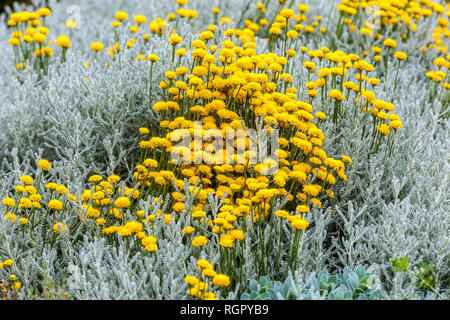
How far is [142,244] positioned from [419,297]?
1.31m

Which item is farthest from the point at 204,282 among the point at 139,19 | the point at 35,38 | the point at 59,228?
the point at 35,38

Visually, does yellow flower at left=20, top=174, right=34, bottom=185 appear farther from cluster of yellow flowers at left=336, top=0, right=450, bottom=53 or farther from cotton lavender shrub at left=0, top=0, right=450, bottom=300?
cluster of yellow flowers at left=336, top=0, right=450, bottom=53

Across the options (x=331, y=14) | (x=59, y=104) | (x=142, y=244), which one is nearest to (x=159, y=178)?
(x=142, y=244)

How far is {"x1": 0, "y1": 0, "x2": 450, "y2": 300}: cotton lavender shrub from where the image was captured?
8.29ft

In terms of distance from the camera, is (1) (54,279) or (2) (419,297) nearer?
(2) (419,297)

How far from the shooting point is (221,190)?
289cm

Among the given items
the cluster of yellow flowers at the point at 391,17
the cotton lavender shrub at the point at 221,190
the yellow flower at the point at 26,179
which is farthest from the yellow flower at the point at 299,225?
the cluster of yellow flowers at the point at 391,17

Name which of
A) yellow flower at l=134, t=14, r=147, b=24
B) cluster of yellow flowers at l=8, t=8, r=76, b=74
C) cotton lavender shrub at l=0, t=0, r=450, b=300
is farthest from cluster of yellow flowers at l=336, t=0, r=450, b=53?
cluster of yellow flowers at l=8, t=8, r=76, b=74

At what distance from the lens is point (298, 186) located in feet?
10.2

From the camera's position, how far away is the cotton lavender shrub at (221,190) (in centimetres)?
253

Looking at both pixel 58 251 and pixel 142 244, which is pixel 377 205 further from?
pixel 58 251

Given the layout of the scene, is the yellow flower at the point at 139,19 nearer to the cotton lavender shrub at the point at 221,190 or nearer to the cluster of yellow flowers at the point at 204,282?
the cotton lavender shrub at the point at 221,190

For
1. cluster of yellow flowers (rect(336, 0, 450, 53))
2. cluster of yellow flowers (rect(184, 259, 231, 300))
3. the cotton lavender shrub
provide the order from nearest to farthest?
cluster of yellow flowers (rect(184, 259, 231, 300)) → the cotton lavender shrub → cluster of yellow flowers (rect(336, 0, 450, 53))

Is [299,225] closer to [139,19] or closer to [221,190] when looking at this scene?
[221,190]
